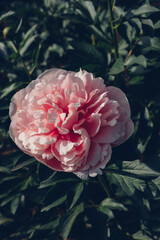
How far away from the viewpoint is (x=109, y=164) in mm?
1141

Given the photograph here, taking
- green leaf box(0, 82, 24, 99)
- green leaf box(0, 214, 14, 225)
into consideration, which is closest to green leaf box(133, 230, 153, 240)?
green leaf box(0, 214, 14, 225)

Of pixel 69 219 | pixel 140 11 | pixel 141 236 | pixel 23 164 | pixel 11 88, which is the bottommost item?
pixel 141 236

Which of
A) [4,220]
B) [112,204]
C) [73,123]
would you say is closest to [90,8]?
[73,123]

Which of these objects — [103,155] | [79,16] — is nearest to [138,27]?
[79,16]

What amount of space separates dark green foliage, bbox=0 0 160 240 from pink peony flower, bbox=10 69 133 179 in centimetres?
16

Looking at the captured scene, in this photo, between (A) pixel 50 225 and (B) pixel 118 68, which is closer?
(B) pixel 118 68

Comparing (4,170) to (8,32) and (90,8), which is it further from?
(90,8)

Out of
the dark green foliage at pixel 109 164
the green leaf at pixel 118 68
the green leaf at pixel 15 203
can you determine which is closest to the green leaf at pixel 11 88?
the dark green foliage at pixel 109 164

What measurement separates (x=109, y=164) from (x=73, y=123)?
35cm

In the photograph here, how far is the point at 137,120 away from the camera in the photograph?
1.29 meters

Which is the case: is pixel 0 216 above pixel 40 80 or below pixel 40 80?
below

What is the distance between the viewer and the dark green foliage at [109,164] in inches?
43.1

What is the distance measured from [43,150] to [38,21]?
1.49 meters

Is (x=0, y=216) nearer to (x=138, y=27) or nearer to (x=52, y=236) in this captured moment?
(x=52, y=236)
